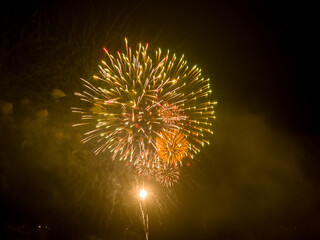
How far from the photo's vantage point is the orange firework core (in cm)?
651

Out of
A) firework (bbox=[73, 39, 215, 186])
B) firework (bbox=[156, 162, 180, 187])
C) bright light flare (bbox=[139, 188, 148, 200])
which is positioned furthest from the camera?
bright light flare (bbox=[139, 188, 148, 200])

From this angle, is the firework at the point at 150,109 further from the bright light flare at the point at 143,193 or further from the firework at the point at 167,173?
the bright light flare at the point at 143,193

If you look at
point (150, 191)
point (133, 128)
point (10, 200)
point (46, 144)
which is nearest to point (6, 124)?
Answer: point (46, 144)

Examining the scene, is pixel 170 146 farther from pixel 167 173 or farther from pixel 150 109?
pixel 167 173

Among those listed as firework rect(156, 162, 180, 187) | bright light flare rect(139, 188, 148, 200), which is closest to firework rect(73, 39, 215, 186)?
firework rect(156, 162, 180, 187)

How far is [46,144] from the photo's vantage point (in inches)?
344

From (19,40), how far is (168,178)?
260 inches

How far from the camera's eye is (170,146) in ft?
21.4

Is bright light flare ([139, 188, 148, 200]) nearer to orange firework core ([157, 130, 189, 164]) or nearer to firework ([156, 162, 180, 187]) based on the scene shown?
firework ([156, 162, 180, 187])

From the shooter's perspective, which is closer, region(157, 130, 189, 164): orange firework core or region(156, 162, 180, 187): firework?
region(157, 130, 189, 164): orange firework core

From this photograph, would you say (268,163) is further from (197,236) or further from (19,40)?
(19,40)

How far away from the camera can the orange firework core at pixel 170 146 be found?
21.4 feet

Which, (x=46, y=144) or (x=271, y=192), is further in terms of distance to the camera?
(x=271, y=192)

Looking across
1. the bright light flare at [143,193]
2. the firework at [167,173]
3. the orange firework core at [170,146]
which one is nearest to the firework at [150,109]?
the orange firework core at [170,146]
